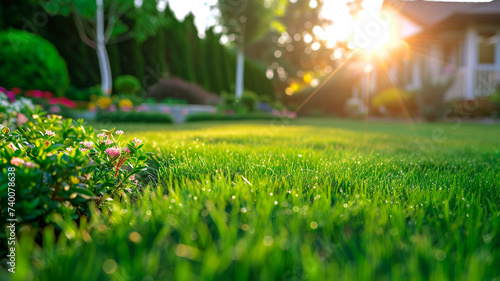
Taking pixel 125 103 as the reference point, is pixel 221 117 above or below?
below

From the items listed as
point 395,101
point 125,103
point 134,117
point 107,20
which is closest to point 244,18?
point 107,20

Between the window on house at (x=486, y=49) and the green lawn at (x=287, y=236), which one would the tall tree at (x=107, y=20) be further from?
the window on house at (x=486, y=49)

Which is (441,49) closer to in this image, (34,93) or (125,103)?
(125,103)

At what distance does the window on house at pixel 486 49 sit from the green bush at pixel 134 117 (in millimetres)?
14117

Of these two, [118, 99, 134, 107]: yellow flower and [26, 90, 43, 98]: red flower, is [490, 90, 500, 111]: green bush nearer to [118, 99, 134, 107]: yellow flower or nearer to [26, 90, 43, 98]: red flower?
[118, 99, 134, 107]: yellow flower

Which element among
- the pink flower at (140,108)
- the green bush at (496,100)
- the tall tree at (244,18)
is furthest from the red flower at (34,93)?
the green bush at (496,100)

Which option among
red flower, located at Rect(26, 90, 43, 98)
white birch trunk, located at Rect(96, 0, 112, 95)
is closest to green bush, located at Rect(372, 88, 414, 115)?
white birch trunk, located at Rect(96, 0, 112, 95)

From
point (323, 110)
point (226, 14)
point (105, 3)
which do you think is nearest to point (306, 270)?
point (105, 3)

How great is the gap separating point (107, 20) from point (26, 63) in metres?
6.24

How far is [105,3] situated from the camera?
43.8 ft

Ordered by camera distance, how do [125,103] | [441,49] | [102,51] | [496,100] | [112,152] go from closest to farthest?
[112,152]
[125,103]
[496,100]
[102,51]
[441,49]

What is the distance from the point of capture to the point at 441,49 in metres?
16.5

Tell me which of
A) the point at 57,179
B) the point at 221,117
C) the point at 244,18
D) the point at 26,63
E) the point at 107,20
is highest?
the point at 244,18

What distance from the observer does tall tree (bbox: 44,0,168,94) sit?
40.5 ft
